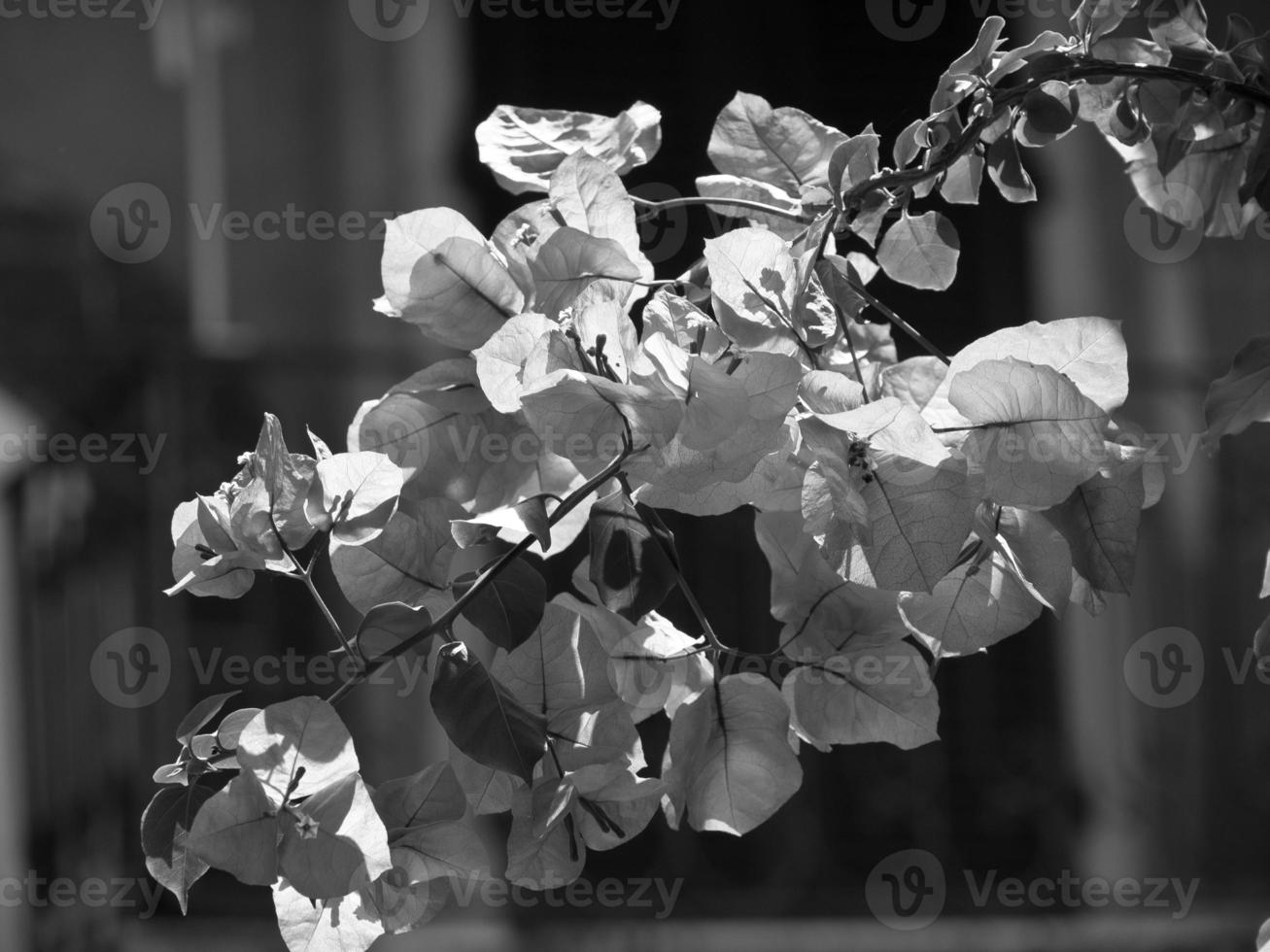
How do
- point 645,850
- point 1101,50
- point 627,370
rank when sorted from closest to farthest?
point 627,370 → point 1101,50 → point 645,850

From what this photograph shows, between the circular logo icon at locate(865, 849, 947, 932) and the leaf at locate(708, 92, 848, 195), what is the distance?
2.01 metres

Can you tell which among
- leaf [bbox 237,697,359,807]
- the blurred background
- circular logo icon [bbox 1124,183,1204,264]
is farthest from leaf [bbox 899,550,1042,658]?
the blurred background

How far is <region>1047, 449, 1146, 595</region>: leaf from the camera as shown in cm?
24

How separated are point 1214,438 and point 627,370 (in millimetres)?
132

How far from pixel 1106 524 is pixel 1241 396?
7cm

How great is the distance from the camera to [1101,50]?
35 cm

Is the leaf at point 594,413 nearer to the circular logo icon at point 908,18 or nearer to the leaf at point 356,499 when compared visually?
the leaf at point 356,499

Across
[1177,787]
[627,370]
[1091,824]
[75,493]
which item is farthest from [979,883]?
[627,370]

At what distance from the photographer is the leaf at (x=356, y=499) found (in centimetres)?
27

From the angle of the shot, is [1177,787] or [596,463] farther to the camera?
[1177,787]

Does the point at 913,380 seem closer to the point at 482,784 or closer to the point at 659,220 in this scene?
the point at 482,784

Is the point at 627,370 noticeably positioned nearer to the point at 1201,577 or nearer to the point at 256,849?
the point at 256,849

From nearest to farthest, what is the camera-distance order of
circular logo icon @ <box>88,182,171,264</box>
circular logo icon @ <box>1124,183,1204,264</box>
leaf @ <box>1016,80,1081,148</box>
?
leaf @ <box>1016,80,1081,148</box>
circular logo icon @ <box>1124,183,1204,264</box>
circular logo icon @ <box>88,182,171,264</box>

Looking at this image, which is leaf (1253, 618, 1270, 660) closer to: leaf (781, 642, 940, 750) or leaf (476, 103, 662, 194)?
leaf (781, 642, 940, 750)
